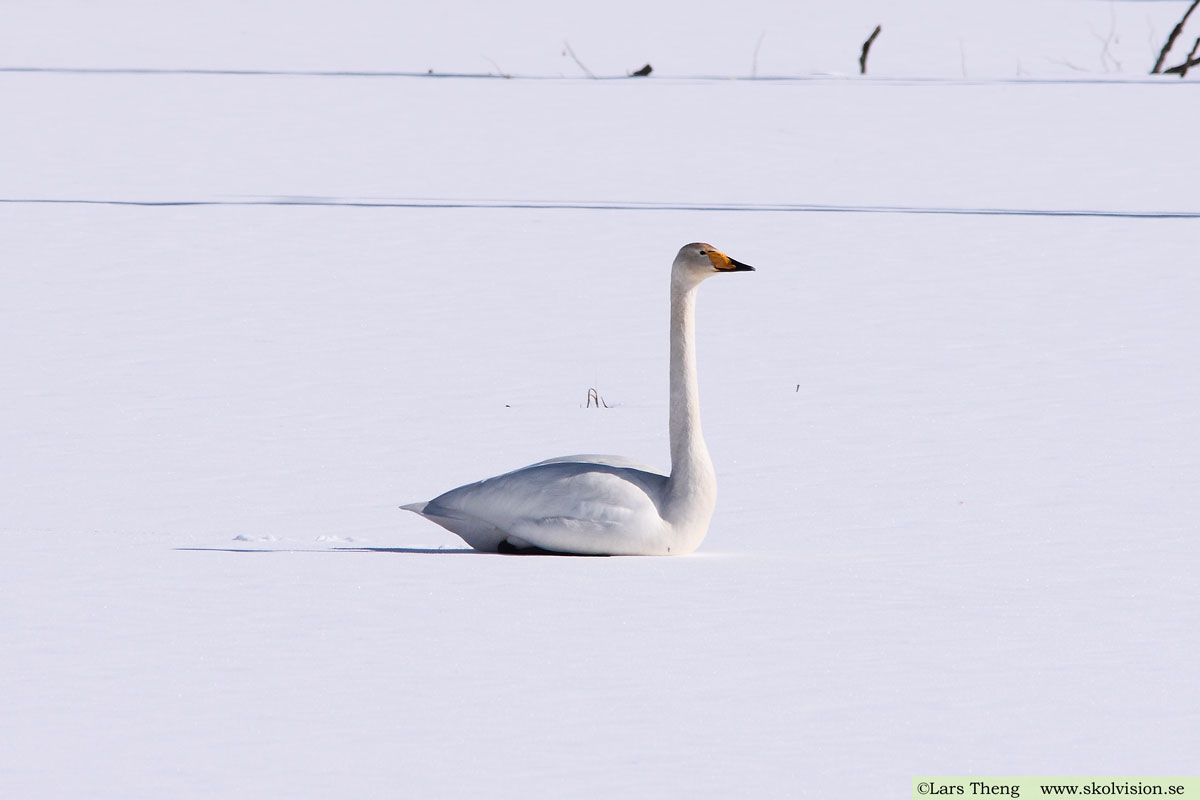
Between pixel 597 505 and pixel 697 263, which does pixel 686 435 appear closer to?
pixel 597 505

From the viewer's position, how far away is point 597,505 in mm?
5730

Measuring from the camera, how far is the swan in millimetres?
5742

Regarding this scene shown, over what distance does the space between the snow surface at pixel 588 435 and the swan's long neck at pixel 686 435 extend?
287 millimetres

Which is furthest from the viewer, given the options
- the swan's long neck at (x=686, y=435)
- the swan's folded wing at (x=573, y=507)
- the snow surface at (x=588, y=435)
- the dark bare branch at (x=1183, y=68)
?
the dark bare branch at (x=1183, y=68)

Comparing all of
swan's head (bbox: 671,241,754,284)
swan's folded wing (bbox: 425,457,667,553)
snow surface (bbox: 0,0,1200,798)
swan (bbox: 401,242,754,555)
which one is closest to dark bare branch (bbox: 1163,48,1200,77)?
snow surface (bbox: 0,0,1200,798)

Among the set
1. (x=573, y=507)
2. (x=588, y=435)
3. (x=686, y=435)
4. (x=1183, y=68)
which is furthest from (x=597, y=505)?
(x=1183, y=68)

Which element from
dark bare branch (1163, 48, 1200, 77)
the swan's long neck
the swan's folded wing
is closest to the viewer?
the swan's folded wing

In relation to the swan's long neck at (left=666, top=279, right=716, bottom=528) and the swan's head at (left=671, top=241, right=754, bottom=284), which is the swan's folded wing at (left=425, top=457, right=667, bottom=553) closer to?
the swan's long neck at (left=666, top=279, right=716, bottom=528)

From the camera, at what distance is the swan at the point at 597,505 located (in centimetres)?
574

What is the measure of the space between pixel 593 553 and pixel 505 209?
8864mm

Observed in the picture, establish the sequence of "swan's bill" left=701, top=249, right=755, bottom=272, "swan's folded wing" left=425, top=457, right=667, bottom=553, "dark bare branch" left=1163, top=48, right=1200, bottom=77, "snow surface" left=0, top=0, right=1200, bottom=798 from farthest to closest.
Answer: "dark bare branch" left=1163, top=48, right=1200, bottom=77 → "swan's bill" left=701, top=249, right=755, bottom=272 → "swan's folded wing" left=425, top=457, right=667, bottom=553 → "snow surface" left=0, top=0, right=1200, bottom=798

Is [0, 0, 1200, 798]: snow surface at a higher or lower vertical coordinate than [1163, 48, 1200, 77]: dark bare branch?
lower

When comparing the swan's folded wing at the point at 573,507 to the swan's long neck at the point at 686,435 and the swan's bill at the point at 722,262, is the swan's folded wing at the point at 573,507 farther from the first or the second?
the swan's bill at the point at 722,262

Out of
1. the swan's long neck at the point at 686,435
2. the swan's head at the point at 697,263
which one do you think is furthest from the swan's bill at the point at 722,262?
the swan's long neck at the point at 686,435
